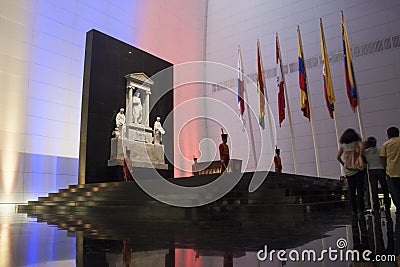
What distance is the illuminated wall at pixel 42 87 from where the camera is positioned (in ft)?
35.3

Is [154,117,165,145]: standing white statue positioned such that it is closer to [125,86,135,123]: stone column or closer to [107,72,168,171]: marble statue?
[107,72,168,171]: marble statue

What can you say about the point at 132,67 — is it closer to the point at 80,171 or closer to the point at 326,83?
the point at 80,171

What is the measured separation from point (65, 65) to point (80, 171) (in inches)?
159

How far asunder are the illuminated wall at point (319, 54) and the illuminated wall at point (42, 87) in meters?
5.82

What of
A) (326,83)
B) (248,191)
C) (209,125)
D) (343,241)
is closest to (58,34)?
(209,125)

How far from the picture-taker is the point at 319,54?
45.7 ft

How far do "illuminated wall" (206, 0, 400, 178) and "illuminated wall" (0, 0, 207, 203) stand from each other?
229 inches

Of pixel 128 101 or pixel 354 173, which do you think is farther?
pixel 128 101

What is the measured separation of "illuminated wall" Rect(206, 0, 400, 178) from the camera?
481 inches

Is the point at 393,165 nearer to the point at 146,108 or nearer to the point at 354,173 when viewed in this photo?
the point at 354,173

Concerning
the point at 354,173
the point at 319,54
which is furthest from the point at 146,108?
the point at 354,173

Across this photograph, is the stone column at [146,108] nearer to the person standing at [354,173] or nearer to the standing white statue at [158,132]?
the standing white statue at [158,132]

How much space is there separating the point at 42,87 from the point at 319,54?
34.4 feet

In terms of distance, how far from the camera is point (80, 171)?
1104 centimetres
